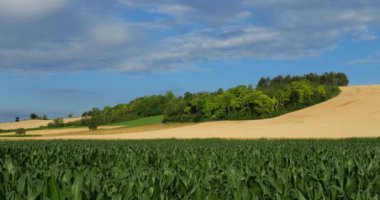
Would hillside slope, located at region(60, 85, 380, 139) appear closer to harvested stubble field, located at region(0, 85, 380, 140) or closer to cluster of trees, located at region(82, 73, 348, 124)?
harvested stubble field, located at region(0, 85, 380, 140)

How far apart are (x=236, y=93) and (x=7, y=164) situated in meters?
92.5

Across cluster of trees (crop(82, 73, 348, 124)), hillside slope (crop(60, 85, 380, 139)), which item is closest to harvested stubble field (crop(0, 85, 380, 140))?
hillside slope (crop(60, 85, 380, 139))

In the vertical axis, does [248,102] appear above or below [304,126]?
above

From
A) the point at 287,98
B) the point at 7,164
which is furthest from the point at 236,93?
the point at 7,164

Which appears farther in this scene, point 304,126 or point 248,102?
point 248,102

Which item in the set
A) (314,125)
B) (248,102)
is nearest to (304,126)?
(314,125)

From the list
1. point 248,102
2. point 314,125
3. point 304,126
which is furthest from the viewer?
point 248,102

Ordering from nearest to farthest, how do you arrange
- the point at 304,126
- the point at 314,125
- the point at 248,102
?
the point at 304,126 → the point at 314,125 → the point at 248,102

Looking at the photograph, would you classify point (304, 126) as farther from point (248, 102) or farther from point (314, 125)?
point (248, 102)

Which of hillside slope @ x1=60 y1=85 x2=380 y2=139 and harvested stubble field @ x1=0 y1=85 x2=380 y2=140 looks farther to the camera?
hillside slope @ x1=60 y1=85 x2=380 y2=139

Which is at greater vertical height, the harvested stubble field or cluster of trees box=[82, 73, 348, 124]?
cluster of trees box=[82, 73, 348, 124]

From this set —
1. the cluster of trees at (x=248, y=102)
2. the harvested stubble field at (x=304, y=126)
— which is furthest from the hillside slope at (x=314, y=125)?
the cluster of trees at (x=248, y=102)

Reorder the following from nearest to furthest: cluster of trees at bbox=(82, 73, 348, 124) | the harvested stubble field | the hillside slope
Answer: the harvested stubble field, the hillside slope, cluster of trees at bbox=(82, 73, 348, 124)

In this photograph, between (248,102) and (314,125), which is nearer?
(314,125)
